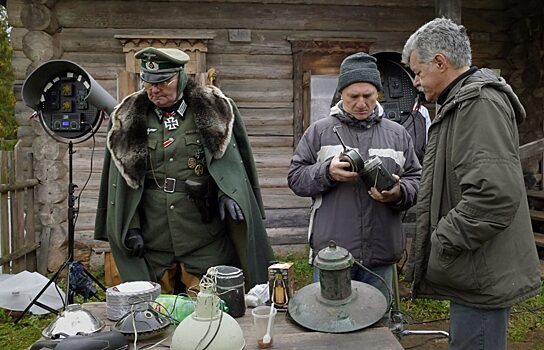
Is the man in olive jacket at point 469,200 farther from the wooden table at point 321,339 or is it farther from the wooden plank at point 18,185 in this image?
the wooden plank at point 18,185

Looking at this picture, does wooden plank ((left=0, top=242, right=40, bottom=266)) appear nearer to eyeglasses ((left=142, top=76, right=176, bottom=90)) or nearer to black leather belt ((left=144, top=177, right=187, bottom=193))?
black leather belt ((left=144, top=177, right=187, bottom=193))

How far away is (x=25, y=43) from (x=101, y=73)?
81 cm

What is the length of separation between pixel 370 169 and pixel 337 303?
26.5 inches

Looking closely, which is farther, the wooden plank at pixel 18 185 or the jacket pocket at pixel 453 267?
the wooden plank at pixel 18 185

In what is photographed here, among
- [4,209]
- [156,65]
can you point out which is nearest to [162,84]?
[156,65]

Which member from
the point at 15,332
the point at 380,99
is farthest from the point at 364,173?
the point at 15,332

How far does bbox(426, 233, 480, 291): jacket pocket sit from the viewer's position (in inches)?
72.1

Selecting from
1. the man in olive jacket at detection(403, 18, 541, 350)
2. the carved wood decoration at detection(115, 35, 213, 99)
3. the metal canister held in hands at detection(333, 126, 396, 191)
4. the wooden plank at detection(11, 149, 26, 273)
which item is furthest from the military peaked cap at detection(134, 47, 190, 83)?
the wooden plank at detection(11, 149, 26, 273)

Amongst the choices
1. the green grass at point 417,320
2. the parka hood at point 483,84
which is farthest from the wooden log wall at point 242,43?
the parka hood at point 483,84

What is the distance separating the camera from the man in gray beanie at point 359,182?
2.40 meters

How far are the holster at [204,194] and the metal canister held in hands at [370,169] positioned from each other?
86 cm

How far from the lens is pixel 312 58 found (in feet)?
19.5

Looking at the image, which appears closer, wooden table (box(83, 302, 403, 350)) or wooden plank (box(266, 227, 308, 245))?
wooden table (box(83, 302, 403, 350))

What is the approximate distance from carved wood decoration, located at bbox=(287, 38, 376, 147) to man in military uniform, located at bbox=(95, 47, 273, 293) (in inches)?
121
